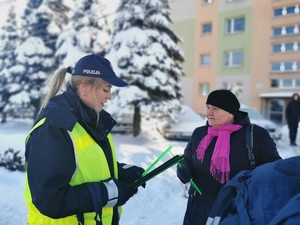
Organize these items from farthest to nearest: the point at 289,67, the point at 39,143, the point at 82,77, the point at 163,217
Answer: the point at 289,67 < the point at 163,217 < the point at 82,77 < the point at 39,143

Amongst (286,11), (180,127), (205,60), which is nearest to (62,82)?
(180,127)

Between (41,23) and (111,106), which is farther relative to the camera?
(41,23)

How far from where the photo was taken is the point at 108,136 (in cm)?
219

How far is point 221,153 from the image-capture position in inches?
103

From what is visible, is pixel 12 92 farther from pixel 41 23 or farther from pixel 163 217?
pixel 163 217

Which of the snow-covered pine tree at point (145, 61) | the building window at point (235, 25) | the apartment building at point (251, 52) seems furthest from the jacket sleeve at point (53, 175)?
the building window at point (235, 25)

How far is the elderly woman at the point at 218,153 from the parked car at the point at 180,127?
9.34 meters

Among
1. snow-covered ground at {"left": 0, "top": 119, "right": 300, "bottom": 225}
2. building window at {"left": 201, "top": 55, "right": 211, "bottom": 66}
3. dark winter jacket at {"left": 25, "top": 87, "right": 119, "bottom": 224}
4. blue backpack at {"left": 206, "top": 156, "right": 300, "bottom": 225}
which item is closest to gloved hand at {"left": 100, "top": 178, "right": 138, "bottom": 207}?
dark winter jacket at {"left": 25, "top": 87, "right": 119, "bottom": 224}

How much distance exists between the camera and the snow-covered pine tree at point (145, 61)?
40.2ft

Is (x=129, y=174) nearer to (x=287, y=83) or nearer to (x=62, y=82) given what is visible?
(x=62, y=82)

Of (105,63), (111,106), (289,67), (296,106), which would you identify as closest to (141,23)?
(111,106)

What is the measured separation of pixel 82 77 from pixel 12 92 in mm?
18909

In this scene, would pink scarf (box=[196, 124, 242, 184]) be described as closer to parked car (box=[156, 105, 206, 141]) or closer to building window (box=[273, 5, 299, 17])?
parked car (box=[156, 105, 206, 141])

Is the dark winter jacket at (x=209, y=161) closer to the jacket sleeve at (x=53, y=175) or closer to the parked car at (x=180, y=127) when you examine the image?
the jacket sleeve at (x=53, y=175)
